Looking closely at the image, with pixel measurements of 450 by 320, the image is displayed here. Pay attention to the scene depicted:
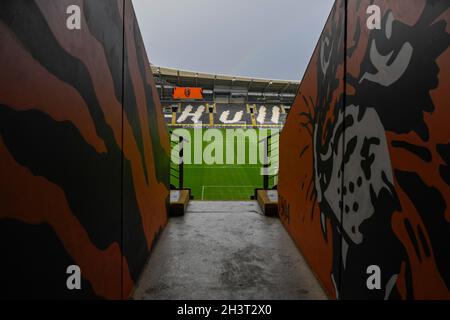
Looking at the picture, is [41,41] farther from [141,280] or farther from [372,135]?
[141,280]

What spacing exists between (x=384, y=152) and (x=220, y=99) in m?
39.5

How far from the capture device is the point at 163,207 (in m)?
4.61

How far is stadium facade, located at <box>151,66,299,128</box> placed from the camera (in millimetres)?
33000

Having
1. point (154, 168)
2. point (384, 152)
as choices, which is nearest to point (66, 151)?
point (384, 152)

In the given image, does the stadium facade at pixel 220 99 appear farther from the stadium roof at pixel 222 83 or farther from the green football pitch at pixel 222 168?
the green football pitch at pixel 222 168

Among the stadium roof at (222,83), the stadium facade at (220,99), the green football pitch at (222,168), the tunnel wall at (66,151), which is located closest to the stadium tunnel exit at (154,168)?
the tunnel wall at (66,151)

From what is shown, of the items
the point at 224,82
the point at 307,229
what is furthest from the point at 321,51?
the point at 224,82

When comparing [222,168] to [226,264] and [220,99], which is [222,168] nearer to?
[226,264]

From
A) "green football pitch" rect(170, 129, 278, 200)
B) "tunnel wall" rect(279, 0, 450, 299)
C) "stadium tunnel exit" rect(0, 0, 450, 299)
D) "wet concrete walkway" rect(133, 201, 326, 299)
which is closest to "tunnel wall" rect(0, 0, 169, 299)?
"stadium tunnel exit" rect(0, 0, 450, 299)

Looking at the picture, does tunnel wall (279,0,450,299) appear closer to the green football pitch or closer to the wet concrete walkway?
the wet concrete walkway

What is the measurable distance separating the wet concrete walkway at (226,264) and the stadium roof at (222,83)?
30470 millimetres

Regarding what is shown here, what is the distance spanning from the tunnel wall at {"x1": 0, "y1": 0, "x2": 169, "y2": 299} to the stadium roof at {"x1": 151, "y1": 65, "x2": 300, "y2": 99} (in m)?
31.7

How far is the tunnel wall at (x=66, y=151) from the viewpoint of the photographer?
1.10m

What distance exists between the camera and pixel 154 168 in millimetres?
3920
